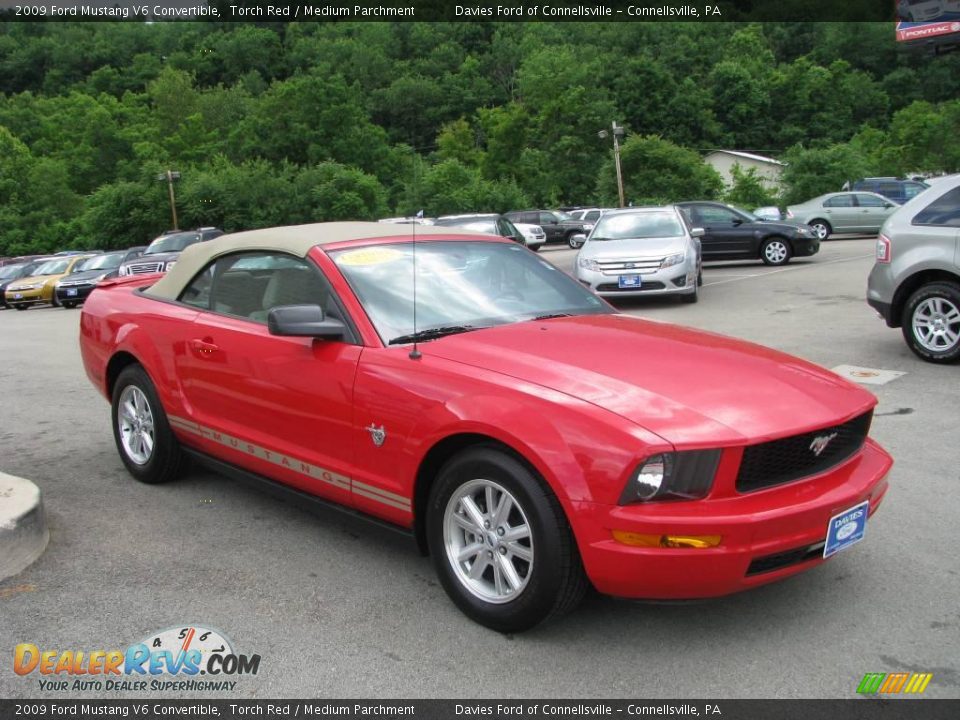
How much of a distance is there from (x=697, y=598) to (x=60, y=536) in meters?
3.27

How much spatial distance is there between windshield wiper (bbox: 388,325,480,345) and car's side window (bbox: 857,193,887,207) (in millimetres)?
26505

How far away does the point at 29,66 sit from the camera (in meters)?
98.1

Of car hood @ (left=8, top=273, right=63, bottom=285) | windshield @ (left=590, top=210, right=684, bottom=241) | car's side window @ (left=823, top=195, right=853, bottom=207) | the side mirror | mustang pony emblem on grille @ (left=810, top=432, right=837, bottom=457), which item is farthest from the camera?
car's side window @ (left=823, top=195, right=853, bottom=207)

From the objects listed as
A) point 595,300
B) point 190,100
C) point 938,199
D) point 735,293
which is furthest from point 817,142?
point 595,300

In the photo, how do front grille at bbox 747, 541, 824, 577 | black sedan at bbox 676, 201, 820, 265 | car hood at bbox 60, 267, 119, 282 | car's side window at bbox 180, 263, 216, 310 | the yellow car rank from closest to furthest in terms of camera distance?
front grille at bbox 747, 541, 824, 577, car's side window at bbox 180, 263, 216, 310, black sedan at bbox 676, 201, 820, 265, car hood at bbox 60, 267, 119, 282, the yellow car

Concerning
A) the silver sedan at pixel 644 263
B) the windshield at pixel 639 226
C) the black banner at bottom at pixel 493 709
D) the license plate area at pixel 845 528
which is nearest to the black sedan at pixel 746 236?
the windshield at pixel 639 226

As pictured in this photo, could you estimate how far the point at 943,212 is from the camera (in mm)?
8039

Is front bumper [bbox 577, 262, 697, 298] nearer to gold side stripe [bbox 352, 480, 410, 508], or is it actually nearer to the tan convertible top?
the tan convertible top

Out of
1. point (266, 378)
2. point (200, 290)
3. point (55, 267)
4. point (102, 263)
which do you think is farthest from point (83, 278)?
point (266, 378)

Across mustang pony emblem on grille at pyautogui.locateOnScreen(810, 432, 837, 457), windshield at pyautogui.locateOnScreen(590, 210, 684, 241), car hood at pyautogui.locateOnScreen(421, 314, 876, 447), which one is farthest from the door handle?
windshield at pyautogui.locateOnScreen(590, 210, 684, 241)

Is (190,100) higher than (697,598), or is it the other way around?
(190,100)

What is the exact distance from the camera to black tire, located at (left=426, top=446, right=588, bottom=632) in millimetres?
3059

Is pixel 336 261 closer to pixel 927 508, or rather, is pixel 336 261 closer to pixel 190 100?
pixel 927 508

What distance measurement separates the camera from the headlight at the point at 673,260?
13.1m
